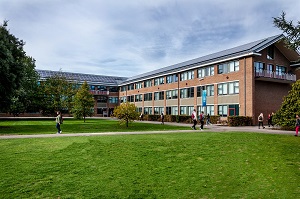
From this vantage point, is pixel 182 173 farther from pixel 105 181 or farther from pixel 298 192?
pixel 298 192

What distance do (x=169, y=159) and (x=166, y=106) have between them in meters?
41.6

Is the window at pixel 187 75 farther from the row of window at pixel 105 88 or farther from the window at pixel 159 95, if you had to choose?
the row of window at pixel 105 88

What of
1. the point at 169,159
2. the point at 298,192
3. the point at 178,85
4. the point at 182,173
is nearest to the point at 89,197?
the point at 182,173

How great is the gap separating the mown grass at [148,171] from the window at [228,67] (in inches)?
986

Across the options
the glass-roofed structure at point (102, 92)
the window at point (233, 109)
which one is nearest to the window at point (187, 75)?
the window at point (233, 109)

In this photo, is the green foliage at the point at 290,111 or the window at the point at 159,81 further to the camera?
the window at the point at 159,81

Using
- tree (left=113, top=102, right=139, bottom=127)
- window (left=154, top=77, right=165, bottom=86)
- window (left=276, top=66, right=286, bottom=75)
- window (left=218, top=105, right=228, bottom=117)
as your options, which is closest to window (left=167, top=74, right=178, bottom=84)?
window (left=154, top=77, right=165, bottom=86)

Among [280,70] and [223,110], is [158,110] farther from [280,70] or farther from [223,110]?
[280,70]

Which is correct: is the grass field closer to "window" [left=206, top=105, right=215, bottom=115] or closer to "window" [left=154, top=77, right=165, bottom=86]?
"window" [left=206, top=105, right=215, bottom=115]

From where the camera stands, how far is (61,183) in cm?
765

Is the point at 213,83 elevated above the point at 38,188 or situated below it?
above

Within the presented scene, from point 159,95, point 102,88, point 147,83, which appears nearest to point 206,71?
point 159,95

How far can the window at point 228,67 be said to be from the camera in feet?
118

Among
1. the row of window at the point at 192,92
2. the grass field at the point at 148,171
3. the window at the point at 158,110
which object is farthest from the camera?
Answer: the window at the point at 158,110
